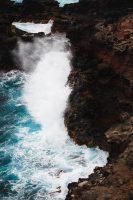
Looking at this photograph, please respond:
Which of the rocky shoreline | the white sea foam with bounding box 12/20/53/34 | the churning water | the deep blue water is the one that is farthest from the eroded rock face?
the white sea foam with bounding box 12/20/53/34

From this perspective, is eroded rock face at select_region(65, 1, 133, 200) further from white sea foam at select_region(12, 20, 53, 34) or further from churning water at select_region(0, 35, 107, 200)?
white sea foam at select_region(12, 20, 53, 34)

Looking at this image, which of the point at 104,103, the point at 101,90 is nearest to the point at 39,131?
the point at 104,103

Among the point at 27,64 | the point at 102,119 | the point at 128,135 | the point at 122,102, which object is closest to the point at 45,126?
the point at 102,119

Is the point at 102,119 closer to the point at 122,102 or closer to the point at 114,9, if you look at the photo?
the point at 122,102

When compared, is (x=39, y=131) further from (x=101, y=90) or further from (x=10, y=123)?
(x=101, y=90)

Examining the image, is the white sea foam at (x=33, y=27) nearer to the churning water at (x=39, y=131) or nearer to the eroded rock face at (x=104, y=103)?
the churning water at (x=39, y=131)

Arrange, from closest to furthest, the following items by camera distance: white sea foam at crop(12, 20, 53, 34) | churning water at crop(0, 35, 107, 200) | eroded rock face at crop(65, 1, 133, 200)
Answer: eroded rock face at crop(65, 1, 133, 200) < churning water at crop(0, 35, 107, 200) < white sea foam at crop(12, 20, 53, 34)
